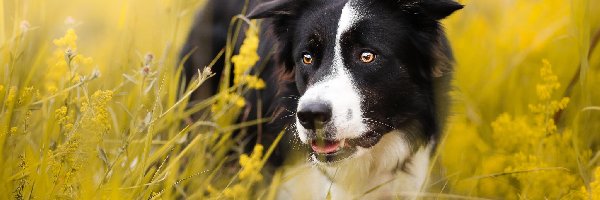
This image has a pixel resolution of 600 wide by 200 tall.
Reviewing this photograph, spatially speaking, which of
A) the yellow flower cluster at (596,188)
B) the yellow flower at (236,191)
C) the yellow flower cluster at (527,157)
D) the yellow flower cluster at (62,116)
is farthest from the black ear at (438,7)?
the yellow flower cluster at (62,116)

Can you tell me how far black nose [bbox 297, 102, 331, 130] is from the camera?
2.65 m

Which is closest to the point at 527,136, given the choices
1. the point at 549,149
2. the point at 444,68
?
the point at 549,149

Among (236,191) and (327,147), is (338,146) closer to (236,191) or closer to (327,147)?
(327,147)

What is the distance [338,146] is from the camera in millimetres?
2865

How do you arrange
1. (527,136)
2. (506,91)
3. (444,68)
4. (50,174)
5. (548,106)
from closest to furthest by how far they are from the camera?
(50,174) < (548,106) < (527,136) < (444,68) < (506,91)

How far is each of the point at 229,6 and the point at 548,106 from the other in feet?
5.01

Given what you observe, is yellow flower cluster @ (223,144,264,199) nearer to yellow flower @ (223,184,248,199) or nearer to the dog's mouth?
yellow flower @ (223,184,248,199)

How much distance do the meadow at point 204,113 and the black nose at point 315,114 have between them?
0.17 m

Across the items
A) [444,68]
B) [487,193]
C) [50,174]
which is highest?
[50,174]

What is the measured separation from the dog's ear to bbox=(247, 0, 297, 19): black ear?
1.41 feet

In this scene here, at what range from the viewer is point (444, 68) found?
3197 millimetres

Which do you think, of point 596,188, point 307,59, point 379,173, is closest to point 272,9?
point 307,59

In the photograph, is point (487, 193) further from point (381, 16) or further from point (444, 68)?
point (381, 16)

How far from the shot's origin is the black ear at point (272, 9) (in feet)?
9.89
